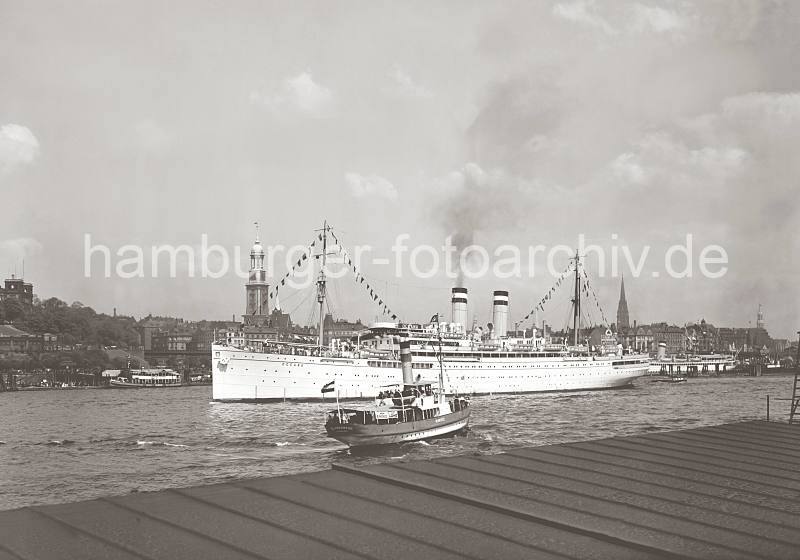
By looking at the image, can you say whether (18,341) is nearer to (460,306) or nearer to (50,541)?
(460,306)

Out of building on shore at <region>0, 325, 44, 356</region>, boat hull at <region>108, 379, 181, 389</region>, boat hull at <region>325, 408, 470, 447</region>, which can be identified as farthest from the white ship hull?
building on shore at <region>0, 325, 44, 356</region>

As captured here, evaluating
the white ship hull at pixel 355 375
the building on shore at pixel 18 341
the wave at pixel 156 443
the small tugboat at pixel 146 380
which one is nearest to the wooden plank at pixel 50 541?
the wave at pixel 156 443

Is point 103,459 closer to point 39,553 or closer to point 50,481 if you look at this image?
point 50,481

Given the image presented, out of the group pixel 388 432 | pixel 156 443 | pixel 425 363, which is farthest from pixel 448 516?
pixel 425 363

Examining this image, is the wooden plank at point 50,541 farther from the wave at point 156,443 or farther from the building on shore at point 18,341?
the building on shore at point 18,341

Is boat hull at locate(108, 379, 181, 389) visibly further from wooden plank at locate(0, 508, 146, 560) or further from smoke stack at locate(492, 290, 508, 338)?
wooden plank at locate(0, 508, 146, 560)

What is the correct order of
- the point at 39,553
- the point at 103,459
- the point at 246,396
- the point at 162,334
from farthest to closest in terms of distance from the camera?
the point at 162,334 → the point at 246,396 → the point at 103,459 → the point at 39,553

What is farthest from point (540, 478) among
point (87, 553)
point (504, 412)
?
point (504, 412)
